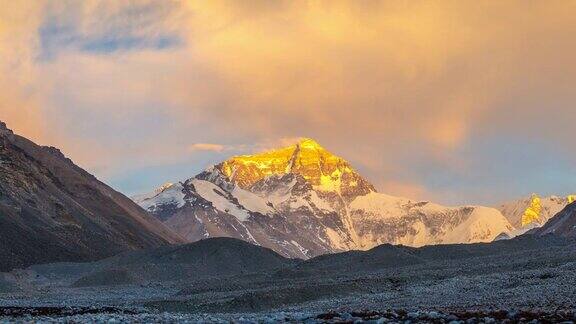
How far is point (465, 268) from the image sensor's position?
101250mm

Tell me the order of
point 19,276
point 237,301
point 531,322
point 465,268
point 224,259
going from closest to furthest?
point 531,322, point 237,301, point 465,268, point 19,276, point 224,259

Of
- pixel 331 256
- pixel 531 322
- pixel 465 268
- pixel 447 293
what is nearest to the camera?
pixel 531 322

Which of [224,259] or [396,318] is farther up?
[224,259]

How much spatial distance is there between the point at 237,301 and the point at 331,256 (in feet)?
235

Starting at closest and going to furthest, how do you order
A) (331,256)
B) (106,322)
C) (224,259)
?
1. (106,322)
2. (331,256)
3. (224,259)

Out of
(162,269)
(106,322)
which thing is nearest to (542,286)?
(106,322)

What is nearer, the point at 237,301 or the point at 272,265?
the point at 237,301

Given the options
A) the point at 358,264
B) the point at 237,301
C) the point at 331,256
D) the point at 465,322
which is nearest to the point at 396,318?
the point at 465,322

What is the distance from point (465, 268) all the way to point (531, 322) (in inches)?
2820

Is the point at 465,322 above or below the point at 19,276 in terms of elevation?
below

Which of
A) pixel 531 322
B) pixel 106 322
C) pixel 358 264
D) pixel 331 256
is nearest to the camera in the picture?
pixel 531 322

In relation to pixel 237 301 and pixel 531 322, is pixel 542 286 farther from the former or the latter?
pixel 531 322

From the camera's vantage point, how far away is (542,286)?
6412cm

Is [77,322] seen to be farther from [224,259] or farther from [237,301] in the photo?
[224,259]
